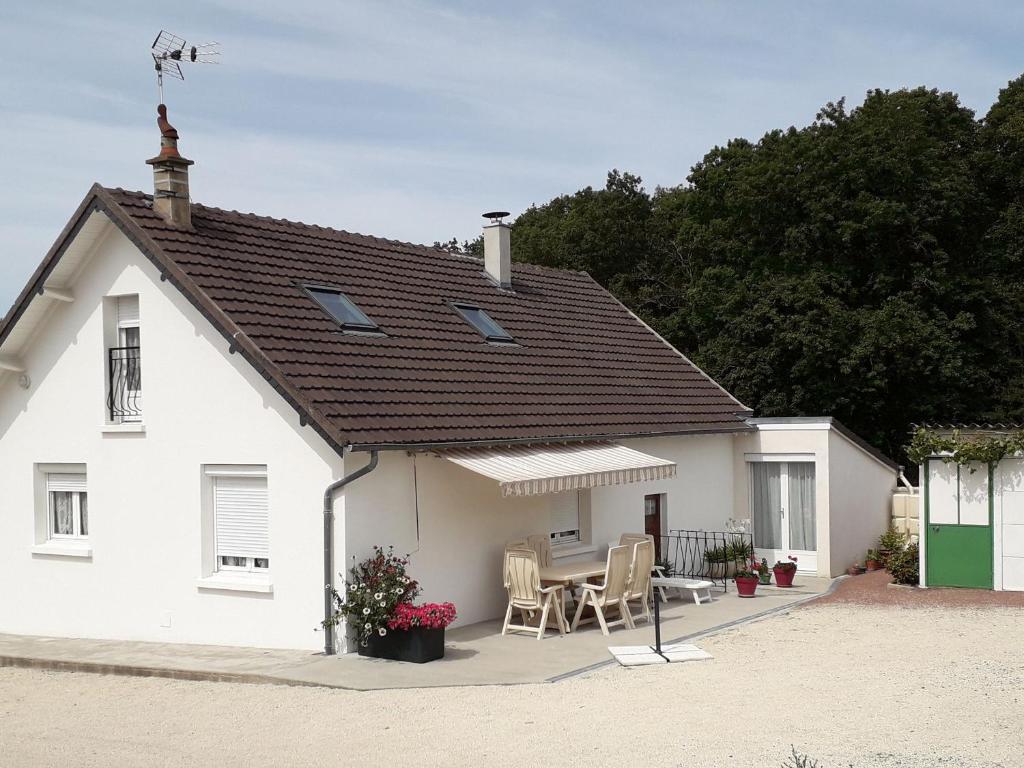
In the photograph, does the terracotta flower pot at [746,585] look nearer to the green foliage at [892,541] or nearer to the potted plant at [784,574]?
the potted plant at [784,574]

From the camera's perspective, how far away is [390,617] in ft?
47.9

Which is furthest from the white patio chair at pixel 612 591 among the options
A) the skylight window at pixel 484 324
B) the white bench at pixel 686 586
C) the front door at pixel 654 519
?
the skylight window at pixel 484 324

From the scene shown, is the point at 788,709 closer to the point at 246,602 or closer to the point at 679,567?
the point at 246,602

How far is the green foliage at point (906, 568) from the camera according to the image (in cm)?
2059

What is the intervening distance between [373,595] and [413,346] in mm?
5151

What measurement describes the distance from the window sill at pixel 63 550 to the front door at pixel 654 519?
10.0m

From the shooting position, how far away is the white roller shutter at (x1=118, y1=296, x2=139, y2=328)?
57.8 ft

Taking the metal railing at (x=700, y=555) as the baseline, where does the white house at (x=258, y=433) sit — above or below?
above

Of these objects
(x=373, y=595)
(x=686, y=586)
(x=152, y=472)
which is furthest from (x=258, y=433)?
(x=686, y=586)

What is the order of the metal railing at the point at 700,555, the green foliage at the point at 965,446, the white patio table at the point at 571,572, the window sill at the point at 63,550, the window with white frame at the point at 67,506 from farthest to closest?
the metal railing at the point at 700,555 < the green foliage at the point at 965,446 < the window with white frame at the point at 67,506 < the window sill at the point at 63,550 < the white patio table at the point at 571,572

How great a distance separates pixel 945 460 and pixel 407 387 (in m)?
9.66

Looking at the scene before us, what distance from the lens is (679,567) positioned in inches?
884

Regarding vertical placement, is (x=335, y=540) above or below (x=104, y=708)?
above

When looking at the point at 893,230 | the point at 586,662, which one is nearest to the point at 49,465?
the point at 586,662
